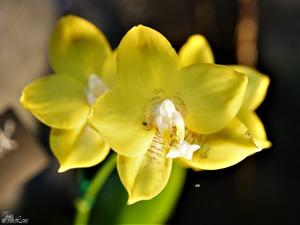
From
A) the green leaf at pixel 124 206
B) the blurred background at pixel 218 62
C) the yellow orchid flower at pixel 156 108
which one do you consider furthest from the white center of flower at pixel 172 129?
the blurred background at pixel 218 62

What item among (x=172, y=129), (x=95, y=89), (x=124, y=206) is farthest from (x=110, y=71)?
(x=124, y=206)

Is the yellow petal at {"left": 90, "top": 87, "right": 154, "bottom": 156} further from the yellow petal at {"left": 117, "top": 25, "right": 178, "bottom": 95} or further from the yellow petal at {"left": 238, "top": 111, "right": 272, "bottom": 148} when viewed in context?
the yellow petal at {"left": 238, "top": 111, "right": 272, "bottom": 148}

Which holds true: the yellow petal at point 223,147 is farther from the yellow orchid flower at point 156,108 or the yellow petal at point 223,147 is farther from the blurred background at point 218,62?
the blurred background at point 218,62

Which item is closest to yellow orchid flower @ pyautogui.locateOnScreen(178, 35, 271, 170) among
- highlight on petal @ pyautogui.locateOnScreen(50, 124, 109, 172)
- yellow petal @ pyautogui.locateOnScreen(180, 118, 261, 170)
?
yellow petal @ pyautogui.locateOnScreen(180, 118, 261, 170)

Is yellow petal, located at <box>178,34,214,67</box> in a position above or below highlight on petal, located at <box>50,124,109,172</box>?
above

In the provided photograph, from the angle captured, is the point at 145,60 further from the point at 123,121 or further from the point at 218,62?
the point at 218,62

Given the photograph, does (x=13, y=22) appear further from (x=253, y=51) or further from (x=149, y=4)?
(x=253, y=51)
